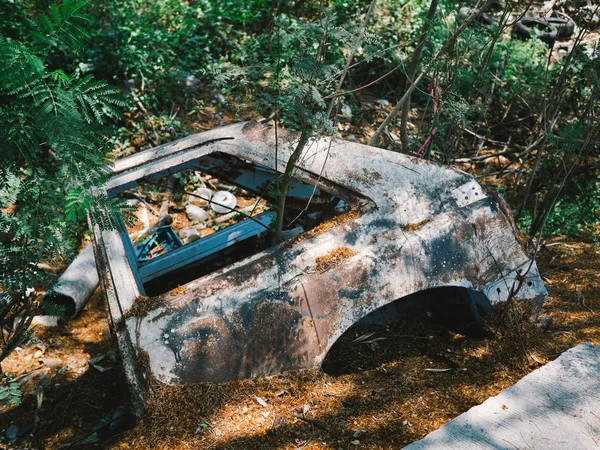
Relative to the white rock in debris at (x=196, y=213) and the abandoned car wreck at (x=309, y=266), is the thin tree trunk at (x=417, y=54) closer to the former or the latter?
the abandoned car wreck at (x=309, y=266)

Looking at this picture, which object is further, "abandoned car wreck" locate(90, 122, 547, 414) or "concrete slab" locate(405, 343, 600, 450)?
"abandoned car wreck" locate(90, 122, 547, 414)

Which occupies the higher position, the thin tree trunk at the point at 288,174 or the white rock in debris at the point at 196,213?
the thin tree trunk at the point at 288,174

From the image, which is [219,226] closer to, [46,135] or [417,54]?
[417,54]

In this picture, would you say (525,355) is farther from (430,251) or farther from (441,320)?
(430,251)

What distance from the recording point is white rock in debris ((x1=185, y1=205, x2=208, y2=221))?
5.31m

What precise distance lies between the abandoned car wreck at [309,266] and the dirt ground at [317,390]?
0.41ft

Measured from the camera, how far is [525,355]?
2.92 meters

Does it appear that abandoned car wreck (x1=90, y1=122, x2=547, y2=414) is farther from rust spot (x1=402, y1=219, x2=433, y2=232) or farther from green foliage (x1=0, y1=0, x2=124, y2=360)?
green foliage (x1=0, y1=0, x2=124, y2=360)

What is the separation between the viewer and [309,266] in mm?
2559

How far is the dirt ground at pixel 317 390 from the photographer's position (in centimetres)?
233

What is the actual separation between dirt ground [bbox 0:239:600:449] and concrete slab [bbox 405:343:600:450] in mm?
159

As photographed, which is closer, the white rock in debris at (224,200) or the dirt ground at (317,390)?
the dirt ground at (317,390)

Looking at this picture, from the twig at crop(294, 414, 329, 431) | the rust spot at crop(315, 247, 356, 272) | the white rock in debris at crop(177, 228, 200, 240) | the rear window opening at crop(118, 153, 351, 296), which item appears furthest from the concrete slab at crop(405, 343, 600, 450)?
the white rock in debris at crop(177, 228, 200, 240)

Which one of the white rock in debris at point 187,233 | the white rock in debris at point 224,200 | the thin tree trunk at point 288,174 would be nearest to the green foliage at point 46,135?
the thin tree trunk at point 288,174
